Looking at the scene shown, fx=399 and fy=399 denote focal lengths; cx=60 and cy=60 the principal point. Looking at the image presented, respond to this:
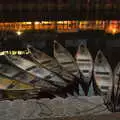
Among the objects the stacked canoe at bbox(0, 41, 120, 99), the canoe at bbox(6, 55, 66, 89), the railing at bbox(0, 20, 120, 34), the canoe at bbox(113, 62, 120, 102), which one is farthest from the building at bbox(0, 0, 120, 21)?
the canoe at bbox(113, 62, 120, 102)

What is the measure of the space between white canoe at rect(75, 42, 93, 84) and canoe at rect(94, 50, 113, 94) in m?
0.07

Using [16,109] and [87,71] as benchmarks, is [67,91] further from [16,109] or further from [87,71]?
[16,109]

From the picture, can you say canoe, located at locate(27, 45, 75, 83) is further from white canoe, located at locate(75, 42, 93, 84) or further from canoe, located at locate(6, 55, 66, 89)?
white canoe, located at locate(75, 42, 93, 84)

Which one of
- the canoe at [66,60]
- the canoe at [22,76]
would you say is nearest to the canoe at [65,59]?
the canoe at [66,60]

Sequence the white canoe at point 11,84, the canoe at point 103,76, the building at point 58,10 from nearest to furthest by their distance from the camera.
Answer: the building at point 58,10
the white canoe at point 11,84
the canoe at point 103,76

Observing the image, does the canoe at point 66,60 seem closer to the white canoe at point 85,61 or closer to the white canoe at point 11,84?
the white canoe at point 85,61

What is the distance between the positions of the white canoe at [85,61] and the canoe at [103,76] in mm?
74

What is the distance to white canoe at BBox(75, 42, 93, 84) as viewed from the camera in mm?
4700

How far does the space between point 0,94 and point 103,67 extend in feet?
4.15

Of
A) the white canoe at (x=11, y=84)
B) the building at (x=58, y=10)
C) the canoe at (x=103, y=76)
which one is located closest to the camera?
the building at (x=58, y=10)

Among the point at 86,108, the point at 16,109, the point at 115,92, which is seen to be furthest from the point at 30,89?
the point at 115,92

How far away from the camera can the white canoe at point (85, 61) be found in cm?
470

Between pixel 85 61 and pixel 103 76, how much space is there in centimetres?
29

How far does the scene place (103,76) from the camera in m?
4.81
